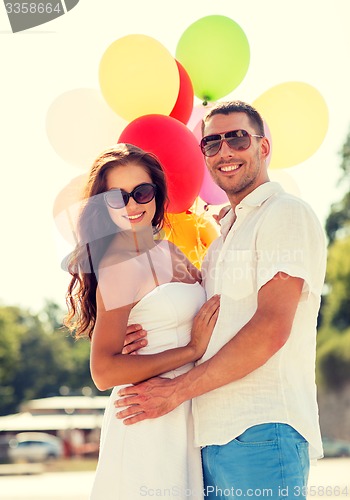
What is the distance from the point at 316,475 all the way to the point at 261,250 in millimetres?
13387

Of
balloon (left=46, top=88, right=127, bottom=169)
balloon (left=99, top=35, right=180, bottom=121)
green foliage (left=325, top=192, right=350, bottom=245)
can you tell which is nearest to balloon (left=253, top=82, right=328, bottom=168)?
balloon (left=99, top=35, right=180, bottom=121)

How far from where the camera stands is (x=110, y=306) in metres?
3.31

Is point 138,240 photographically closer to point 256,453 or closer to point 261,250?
point 261,250

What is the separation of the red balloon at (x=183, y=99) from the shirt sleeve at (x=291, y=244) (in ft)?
5.14

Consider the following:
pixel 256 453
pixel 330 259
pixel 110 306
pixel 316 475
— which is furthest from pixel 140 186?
pixel 330 259

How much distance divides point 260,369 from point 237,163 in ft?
2.95

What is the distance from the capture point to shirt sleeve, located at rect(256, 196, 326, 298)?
10.2 feet

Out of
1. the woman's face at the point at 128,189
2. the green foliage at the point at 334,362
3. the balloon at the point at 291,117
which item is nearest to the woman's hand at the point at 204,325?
the woman's face at the point at 128,189

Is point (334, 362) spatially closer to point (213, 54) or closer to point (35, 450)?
point (35, 450)

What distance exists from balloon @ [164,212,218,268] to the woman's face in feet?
1.82

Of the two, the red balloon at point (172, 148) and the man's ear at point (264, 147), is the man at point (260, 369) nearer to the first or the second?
the man's ear at point (264, 147)

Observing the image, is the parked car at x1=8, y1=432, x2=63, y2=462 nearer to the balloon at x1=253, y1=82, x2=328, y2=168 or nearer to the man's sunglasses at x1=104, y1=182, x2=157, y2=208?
the balloon at x1=253, y1=82, x2=328, y2=168

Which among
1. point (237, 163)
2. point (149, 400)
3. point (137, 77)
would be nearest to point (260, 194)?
point (237, 163)

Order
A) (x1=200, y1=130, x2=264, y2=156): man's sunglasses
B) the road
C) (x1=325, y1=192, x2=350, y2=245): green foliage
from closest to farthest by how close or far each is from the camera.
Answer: (x1=200, y1=130, x2=264, y2=156): man's sunglasses → the road → (x1=325, y1=192, x2=350, y2=245): green foliage
